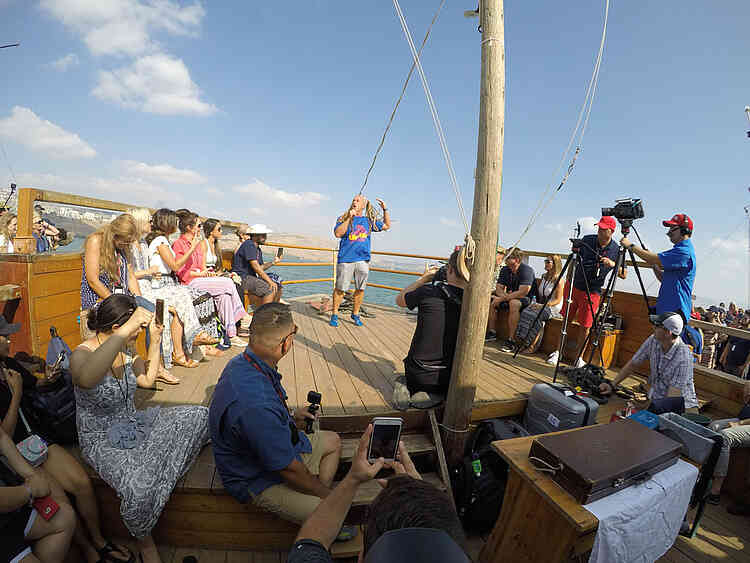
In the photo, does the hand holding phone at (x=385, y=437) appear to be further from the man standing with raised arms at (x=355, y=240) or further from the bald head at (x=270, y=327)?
the man standing with raised arms at (x=355, y=240)

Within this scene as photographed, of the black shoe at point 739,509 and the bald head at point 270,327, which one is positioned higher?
the bald head at point 270,327

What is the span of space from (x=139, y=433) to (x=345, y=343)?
224 cm

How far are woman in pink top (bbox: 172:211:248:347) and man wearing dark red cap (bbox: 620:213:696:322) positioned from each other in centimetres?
383

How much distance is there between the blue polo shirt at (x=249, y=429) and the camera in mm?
1339

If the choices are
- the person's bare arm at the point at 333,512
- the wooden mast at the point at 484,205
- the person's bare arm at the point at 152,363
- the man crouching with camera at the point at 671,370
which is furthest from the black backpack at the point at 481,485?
the person's bare arm at the point at 152,363

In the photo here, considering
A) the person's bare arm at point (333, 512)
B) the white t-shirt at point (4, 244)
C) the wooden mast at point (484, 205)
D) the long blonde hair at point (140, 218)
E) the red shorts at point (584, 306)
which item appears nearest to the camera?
the person's bare arm at point (333, 512)

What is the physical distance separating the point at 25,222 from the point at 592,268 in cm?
483

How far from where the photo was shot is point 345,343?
374 cm

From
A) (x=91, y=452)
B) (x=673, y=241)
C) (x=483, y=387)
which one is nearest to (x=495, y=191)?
(x=483, y=387)

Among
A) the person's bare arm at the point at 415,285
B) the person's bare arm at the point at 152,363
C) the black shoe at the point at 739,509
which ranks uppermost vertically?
the person's bare arm at the point at 415,285

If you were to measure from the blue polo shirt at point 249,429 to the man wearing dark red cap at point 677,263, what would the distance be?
3140 mm

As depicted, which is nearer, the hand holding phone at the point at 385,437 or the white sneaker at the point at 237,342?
the hand holding phone at the point at 385,437

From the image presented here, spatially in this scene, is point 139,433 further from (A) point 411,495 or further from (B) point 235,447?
(A) point 411,495

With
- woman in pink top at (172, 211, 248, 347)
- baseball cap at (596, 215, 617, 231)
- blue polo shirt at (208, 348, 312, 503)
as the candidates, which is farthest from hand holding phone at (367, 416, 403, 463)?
baseball cap at (596, 215, 617, 231)
